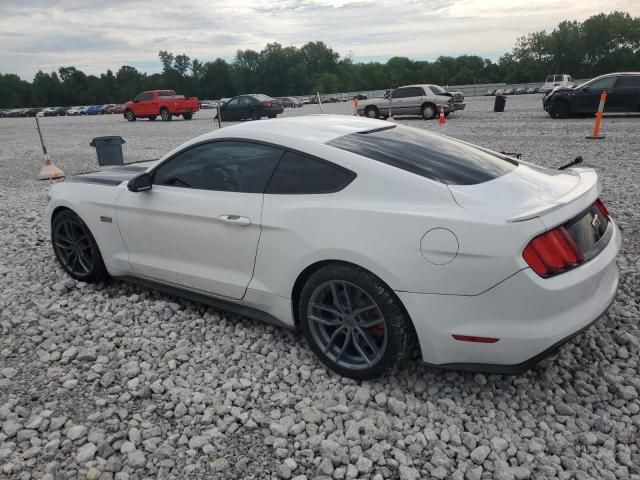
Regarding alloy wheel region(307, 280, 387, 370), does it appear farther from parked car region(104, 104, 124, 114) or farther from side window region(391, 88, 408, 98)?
parked car region(104, 104, 124, 114)

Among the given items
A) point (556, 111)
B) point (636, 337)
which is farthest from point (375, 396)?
point (556, 111)

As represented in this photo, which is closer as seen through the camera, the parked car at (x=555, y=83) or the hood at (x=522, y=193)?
the hood at (x=522, y=193)

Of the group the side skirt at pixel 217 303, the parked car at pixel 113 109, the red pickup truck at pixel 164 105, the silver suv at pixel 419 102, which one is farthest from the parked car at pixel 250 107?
the parked car at pixel 113 109

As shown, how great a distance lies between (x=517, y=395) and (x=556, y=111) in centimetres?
1733

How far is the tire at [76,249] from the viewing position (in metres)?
4.47

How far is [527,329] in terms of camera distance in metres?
2.47

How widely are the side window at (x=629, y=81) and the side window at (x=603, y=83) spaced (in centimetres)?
18

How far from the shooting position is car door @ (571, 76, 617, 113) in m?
16.6

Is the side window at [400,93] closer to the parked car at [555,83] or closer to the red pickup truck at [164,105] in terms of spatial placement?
the red pickup truck at [164,105]

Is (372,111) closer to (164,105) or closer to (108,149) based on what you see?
(164,105)

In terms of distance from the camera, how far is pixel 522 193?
2770 mm

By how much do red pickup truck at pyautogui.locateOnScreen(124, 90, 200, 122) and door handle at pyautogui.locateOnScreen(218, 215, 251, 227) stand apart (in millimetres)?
27270

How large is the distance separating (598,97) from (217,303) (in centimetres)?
1709

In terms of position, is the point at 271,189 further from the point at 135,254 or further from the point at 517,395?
the point at 517,395
